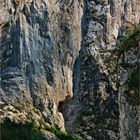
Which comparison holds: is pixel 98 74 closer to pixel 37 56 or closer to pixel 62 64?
pixel 62 64

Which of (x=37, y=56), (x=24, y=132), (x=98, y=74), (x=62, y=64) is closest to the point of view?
Answer: (x=24, y=132)

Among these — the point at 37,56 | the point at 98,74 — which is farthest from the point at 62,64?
the point at 98,74

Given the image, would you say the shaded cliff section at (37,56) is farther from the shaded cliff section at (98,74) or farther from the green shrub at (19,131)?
the green shrub at (19,131)

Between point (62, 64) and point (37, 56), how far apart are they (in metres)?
3.35

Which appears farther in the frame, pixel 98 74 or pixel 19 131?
pixel 98 74

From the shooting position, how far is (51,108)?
77312 millimetres

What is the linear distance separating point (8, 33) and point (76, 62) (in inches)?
389

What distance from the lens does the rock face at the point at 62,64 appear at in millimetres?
77125

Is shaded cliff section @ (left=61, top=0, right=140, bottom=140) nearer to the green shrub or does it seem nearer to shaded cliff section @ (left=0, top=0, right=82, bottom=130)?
shaded cliff section @ (left=0, top=0, right=82, bottom=130)

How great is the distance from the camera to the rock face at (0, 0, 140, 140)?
7712 centimetres

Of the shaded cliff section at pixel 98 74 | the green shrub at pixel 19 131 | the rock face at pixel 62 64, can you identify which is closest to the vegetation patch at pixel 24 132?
the green shrub at pixel 19 131

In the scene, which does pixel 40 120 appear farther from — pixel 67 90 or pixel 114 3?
pixel 114 3

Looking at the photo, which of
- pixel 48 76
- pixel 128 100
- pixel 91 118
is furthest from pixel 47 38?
pixel 128 100

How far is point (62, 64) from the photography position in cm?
8181
